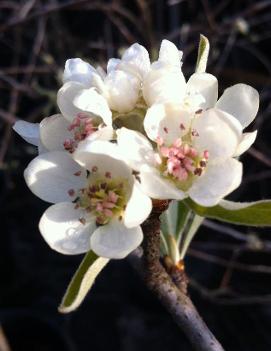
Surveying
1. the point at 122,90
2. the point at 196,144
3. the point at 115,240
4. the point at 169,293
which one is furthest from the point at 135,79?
the point at 169,293

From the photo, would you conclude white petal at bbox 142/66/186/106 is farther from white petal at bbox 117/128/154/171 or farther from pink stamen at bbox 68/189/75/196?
pink stamen at bbox 68/189/75/196

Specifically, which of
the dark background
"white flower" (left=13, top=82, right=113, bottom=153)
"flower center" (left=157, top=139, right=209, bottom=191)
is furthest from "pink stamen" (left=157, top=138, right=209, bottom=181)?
the dark background

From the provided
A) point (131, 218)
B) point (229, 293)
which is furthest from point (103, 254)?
point (229, 293)

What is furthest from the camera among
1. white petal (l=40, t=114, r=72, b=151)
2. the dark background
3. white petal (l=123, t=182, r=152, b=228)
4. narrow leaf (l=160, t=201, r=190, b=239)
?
the dark background

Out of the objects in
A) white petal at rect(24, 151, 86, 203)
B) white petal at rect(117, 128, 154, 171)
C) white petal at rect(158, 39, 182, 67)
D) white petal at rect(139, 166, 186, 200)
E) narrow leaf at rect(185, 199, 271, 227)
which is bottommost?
white petal at rect(24, 151, 86, 203)

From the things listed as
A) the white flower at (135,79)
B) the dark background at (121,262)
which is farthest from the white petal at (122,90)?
the dark background at (121,262)

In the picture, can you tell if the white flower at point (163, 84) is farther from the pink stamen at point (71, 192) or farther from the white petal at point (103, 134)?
the pink stamen at point (71, 192)
